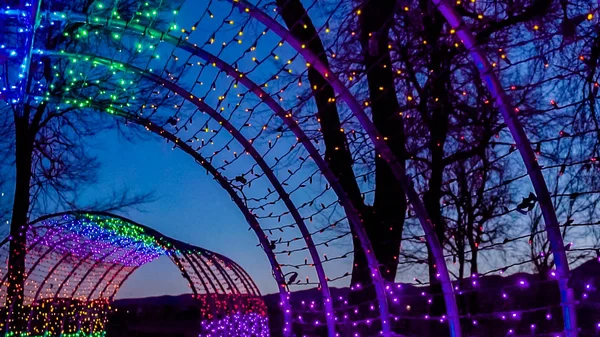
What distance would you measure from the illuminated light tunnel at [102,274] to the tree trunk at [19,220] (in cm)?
19

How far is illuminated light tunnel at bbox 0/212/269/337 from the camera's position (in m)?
11.0

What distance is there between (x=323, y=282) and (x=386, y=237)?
4.16ft

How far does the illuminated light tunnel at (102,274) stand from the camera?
11031mm

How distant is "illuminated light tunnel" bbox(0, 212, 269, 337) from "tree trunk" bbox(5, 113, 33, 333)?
192mm

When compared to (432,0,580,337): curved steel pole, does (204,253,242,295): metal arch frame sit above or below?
above

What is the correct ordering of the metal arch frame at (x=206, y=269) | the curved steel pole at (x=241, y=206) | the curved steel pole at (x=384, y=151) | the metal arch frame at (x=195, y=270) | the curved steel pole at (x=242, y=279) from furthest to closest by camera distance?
the curved steel pole at (x=242, y=279) → the metal arch frame at (x=206, y=269) → the metal arch frame at (x=195, y=270) → the curved steel pole at (x=241, y=206) → the curved steel pole at (x=384, y=151)

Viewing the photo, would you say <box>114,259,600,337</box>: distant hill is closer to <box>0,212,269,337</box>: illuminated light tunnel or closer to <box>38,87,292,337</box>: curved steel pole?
<box>38,87,292,337</box>: curved steel pole

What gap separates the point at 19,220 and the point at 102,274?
2.09 m

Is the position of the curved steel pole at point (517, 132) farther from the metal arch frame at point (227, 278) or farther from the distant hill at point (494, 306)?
the metal arch frame at point (227, 278)

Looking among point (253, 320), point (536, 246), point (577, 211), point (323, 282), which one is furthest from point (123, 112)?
point (536, 246)

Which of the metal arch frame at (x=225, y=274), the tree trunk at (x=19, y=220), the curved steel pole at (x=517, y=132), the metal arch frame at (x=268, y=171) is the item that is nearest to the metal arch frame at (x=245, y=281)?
the metal arch frame at (x=225, y=274)

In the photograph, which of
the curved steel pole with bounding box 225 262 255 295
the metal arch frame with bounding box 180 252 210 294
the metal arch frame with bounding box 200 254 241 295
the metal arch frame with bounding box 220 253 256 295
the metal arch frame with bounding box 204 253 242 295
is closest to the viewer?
the metal arch frame with bounding box 180 252 210 294

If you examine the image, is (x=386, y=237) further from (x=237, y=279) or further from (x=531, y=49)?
(x=237, y=279)

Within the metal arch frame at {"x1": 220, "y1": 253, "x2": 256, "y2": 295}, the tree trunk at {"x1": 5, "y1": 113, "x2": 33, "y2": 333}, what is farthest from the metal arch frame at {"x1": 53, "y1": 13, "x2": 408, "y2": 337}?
the tree trunk at {"x1": 5, "y1": 113, "x2": 33, "y2": 333}
